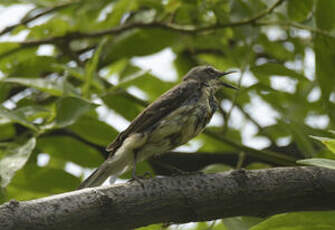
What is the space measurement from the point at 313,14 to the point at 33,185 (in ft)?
6.19

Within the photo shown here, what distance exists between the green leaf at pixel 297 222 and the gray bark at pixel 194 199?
0.13 metres

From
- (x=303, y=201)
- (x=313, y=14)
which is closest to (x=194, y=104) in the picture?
(x=313, y=14)

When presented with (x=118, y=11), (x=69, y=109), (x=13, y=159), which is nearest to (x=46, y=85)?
(x=69, y=109)

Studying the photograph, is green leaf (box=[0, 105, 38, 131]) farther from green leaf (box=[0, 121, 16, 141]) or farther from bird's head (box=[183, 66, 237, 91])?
bird's head (box=[183, 66, 237, 91])

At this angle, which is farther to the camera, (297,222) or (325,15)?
(325,15)

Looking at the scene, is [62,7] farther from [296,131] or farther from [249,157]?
[296,131]

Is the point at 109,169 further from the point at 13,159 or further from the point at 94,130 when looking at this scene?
the point at 13,159

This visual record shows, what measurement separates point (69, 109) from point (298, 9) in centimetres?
148

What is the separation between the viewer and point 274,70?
3.52 m

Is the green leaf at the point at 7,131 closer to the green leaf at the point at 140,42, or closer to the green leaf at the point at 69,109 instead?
the green leaf at the point at 69,109

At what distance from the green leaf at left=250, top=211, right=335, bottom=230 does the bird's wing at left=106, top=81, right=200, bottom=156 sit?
1.20 meters

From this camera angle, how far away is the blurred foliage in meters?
3.28

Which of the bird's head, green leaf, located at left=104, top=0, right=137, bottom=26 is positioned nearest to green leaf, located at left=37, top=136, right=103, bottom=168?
the bird's head

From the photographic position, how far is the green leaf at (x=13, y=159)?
291cm
